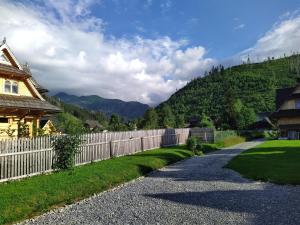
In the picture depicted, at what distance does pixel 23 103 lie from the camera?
28219 mm

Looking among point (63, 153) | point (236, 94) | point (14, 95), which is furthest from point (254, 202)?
point (236, 94)

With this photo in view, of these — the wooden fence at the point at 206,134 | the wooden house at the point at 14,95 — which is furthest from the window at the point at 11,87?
the wooden fence at the point at 206,134

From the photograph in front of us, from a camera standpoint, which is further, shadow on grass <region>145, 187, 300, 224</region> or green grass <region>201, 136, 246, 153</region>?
green grass <region>201, 136, 246, 153</region>

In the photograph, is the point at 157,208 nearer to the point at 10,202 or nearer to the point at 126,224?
the point at 126,224

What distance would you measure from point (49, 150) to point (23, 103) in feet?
38.7

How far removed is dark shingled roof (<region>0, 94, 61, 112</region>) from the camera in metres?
26.6

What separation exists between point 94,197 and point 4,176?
4.10 meters

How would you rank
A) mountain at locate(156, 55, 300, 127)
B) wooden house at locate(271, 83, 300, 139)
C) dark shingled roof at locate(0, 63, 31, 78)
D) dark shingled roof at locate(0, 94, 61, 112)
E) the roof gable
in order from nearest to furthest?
dark shingled roof at locate(0, 94, 61, 112) → dark shingled roof at locate(0, 63, 31, 78) → the roof gable → wooden house at locate(271, 83, 300, 139) → mountain at locate(156, 55, 300, 127)

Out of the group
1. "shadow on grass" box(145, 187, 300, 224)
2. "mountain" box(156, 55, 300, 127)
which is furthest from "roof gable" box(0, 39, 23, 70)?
"mountain" box(156, 55, 300, 127)

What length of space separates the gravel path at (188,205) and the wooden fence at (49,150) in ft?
13.6

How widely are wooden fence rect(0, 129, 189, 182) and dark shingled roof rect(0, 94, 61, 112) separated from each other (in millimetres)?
7247

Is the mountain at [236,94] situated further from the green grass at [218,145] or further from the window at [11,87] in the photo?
the window at [11,87]

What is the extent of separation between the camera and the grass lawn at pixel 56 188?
36.3ft

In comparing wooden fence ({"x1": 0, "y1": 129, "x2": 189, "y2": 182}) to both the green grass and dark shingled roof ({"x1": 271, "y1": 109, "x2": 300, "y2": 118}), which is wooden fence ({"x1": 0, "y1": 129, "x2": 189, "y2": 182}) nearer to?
the green grass
